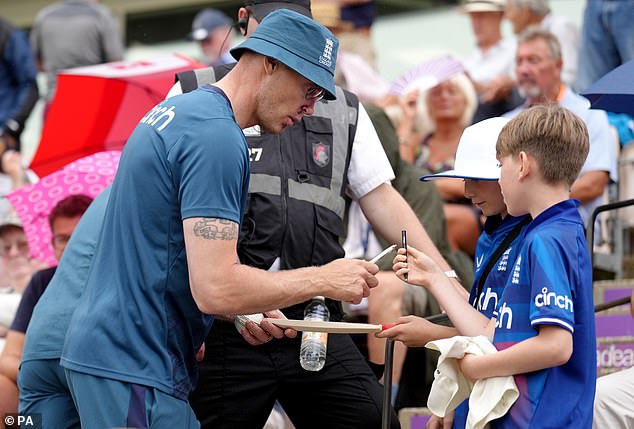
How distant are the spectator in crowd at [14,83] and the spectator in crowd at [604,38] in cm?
513

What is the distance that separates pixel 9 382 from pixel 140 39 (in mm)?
11964

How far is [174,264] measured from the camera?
3635mm

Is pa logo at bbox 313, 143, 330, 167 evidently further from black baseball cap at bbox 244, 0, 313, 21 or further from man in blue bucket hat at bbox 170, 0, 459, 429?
black baseball cap at bbox 244, 0, 313, 21

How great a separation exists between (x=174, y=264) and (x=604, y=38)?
558 cm

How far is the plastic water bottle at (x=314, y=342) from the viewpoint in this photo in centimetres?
426

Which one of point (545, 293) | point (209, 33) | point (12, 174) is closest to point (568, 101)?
point (545, 293)

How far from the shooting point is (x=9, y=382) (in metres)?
5.40

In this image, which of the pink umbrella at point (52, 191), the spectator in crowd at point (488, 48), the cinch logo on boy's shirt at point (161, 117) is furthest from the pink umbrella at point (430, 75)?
the cinch logo on boy's shirt at point (161, 117)

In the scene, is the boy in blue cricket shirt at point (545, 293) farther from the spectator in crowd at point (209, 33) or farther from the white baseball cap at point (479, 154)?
the spectator in crowd at point (209, 33)

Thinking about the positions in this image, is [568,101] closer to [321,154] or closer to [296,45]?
[321,154]

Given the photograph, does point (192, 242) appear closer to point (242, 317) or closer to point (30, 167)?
point (242, 317)

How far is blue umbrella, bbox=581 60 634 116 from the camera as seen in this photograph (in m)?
4.64

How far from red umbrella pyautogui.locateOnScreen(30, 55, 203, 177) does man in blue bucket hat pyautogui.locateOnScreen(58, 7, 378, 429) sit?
9.99 ft

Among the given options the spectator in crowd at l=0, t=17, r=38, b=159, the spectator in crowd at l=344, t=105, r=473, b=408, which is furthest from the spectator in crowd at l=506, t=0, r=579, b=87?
the spectator in crowd at l=0, t=17, r=38, b=159
